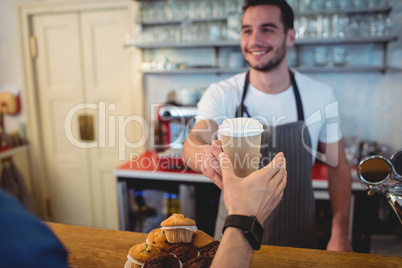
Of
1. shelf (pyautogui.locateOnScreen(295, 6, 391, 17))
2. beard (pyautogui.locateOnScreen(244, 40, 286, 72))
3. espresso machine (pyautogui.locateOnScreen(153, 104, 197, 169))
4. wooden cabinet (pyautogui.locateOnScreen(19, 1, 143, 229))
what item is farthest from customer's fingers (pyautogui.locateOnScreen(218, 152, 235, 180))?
wooden cabinet (pyautogui.locateOnScreen(19, 1, 143, 229))

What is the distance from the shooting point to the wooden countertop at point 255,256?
108cm

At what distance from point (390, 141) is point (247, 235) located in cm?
289

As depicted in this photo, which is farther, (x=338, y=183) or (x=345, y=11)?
(x=345, y=11)

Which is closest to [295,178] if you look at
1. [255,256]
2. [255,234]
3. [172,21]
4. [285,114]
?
[285,114]

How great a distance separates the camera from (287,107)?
1.84 m

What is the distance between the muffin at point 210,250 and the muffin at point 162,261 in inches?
3.4

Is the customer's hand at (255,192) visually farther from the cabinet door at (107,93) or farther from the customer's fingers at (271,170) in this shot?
the cabinet door at (107,93)

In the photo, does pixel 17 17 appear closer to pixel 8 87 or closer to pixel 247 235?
pixel 8 87

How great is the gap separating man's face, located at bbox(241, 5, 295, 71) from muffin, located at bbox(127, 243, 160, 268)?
1180 mm

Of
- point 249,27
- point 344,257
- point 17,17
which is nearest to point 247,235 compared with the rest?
point 344,257

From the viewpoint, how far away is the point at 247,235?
75 centimetres

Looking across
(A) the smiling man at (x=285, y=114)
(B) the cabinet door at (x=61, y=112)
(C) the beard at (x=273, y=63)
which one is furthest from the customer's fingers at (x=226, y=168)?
(B) the cabinet door at (x=61, y=112)

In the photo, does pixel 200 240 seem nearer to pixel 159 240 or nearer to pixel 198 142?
pixel 159 240

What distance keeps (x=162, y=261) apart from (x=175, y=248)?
0.34 ft
